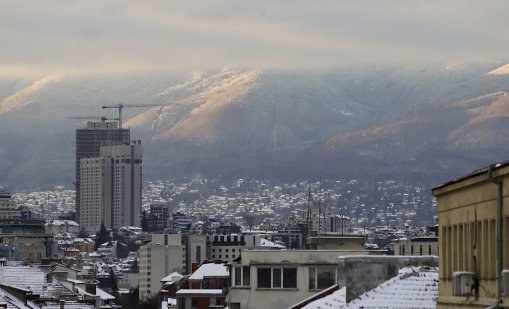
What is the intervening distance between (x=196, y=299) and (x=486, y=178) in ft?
294

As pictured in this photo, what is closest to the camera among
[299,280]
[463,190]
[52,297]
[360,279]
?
[463,190]

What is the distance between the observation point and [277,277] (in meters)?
51.4

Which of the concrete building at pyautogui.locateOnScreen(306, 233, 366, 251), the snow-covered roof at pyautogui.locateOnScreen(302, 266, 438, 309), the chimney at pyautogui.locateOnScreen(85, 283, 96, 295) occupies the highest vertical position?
the concrete building at pyautogui.locateOnScreen(306, 233, 366, 251)

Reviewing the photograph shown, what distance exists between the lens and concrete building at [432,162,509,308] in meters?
24.5

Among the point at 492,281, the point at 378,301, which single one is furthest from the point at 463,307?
the point at 378,301

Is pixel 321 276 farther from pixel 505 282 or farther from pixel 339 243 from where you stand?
pixel 505 282

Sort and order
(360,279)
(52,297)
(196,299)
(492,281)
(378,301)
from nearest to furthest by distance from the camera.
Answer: (492,281)
(378,301)
(360,279)
(52,297)
(196,299)

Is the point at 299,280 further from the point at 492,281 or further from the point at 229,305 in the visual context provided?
the point at 492,281

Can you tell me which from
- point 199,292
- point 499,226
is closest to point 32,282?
point 199,292

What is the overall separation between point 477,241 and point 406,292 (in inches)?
194

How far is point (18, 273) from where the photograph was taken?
74.1 m

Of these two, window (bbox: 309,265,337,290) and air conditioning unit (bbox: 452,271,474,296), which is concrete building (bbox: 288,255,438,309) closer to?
air conditioning unit (bbox: 452,271,474,296)

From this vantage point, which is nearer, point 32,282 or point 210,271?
point 32,282

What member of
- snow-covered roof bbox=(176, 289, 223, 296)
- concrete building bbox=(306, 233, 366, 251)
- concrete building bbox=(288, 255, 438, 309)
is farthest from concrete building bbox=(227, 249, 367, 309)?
snow-covered roof bbox=(176, 289, 223, 296)
